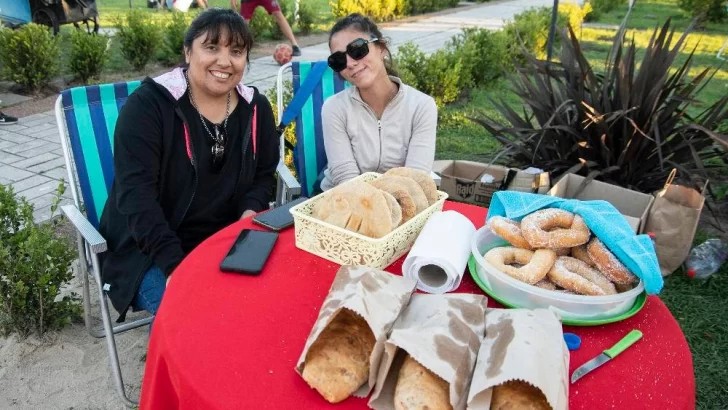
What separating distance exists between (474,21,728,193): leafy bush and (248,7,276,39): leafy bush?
7804 mm

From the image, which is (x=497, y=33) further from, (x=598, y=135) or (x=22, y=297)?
(x=22, y=297)

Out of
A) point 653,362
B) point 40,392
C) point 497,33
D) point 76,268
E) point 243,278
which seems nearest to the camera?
point 653,362

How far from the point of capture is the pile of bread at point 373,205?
5.39 feet

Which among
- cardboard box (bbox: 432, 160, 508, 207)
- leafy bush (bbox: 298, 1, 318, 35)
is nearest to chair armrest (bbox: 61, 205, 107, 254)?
cardboard box (bbox: 432, 160, 508, 207)

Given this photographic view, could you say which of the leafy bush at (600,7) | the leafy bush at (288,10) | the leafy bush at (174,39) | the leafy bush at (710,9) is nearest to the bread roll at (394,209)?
the leafy bush at (174,39)

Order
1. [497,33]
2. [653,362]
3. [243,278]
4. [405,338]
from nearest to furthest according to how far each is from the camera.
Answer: [405,338]
[653,362]
[243,278]
[497,33]

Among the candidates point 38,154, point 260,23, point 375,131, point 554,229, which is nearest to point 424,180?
point 554,229

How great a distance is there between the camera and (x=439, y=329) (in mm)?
1164

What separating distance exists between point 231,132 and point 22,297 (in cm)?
134

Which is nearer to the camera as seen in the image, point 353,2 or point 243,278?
point 243,278

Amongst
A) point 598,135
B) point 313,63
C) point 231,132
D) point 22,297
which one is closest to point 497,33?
point 598,135

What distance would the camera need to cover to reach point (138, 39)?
7.88 m

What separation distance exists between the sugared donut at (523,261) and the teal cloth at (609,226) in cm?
15

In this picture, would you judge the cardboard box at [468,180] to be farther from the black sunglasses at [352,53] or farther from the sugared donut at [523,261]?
the sugared donut at [523,261]
